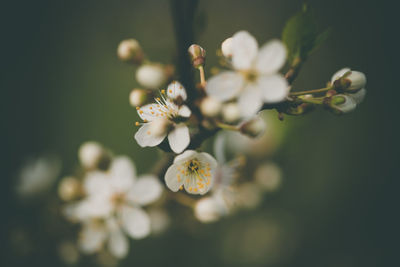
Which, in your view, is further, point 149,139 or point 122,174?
point 122,174

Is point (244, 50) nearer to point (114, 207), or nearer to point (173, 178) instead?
point (173, 178)

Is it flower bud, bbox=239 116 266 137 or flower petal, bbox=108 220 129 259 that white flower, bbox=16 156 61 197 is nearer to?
flower petal, bbox=108 220 129 259

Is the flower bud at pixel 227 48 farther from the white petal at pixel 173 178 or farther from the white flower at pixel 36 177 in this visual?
the white flower at pixel 36 177

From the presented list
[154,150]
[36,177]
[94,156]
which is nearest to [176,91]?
[94,156]

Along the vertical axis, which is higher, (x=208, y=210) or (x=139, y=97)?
(x=139, y=97)

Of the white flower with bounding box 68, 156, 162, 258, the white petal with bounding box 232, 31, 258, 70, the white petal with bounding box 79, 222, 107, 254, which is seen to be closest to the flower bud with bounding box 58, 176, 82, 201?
the white flower with bounding box 68, 156, 162, 258

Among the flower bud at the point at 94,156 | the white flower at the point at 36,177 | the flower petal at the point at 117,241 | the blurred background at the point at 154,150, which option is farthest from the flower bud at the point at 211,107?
the white flower at the point at 36,177

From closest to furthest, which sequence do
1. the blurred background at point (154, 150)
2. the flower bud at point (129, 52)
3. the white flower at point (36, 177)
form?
the flower bud at point (129, 52) → the white flower at point (36, 177) → the blurred background at point (154, 150)
